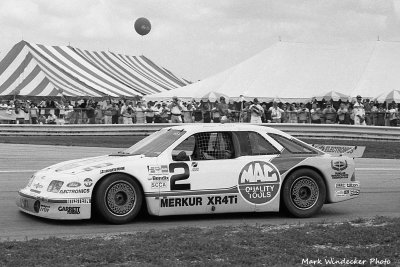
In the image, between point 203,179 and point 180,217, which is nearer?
point 203,179

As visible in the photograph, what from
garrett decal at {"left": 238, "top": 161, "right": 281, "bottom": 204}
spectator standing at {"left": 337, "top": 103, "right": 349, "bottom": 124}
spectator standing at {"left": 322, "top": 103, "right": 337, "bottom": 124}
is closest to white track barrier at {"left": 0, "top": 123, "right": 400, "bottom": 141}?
spectator standing at {"left": 337, "top": 103, "right": 349, "bottom": 124}

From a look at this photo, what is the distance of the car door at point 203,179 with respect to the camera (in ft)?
31.6

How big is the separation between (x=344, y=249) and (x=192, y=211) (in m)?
2.82

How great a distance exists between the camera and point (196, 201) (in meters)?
9.72

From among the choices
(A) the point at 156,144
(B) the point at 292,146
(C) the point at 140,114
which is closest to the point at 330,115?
(C) the point at 140,114

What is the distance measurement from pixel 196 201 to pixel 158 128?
58.8 feet

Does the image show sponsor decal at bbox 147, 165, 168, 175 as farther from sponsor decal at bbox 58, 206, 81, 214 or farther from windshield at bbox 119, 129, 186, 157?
sponsor decal at bbox 58, 206, 81, 214

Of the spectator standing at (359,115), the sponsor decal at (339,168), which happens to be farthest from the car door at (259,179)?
the spectator standing at (359,115)

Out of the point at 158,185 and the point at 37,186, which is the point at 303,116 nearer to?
the point at 158,185

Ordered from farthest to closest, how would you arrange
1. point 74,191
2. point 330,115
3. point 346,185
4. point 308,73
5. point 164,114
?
1. point 308,73
2. point 164,114
3. point 330,115
4. point 346,185
5. point 74,191

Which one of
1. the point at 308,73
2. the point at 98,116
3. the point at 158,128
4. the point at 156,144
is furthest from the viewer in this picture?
the point at 308,73

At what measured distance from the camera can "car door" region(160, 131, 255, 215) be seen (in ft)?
31.6

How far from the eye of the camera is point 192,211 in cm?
971

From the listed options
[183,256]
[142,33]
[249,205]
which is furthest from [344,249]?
[142,33]
